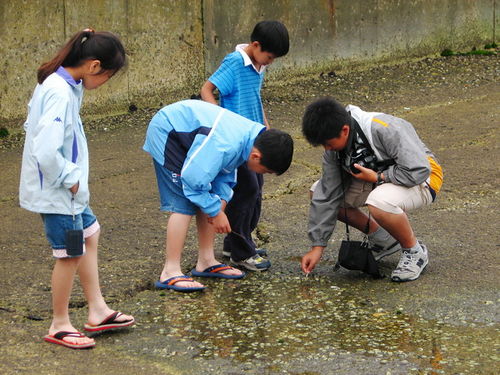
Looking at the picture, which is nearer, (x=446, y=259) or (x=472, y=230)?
(x=446, y=259)

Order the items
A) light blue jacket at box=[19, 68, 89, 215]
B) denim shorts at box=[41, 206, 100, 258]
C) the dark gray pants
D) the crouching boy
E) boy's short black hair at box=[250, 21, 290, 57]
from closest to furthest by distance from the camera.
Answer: light blue jacket at box=[19, 68, 89, 215]
denim shorts at box=[41, 206, 100, 258]
the crouching boy
the dark gray pants
boy's short black hair at box=[250, 21, 290, 57]

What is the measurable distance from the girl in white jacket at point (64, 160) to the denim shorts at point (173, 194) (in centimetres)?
60

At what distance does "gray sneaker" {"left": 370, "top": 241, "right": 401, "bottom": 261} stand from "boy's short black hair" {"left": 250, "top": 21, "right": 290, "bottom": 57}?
1131 millimetres

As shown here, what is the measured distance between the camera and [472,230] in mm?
5078

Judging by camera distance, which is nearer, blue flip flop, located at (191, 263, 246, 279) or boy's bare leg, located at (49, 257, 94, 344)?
boy's bare leg, located at (49, 257, 94, 344)

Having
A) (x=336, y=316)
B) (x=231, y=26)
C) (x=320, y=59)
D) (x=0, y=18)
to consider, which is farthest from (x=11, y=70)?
(x=336, y=316)

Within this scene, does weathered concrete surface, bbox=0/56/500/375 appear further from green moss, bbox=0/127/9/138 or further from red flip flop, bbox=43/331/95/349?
green moss, bbox=0/127/9/138

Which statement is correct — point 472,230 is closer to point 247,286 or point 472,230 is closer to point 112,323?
point 247,286

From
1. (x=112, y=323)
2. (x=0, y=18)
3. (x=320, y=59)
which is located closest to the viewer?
(x=112, y=323)

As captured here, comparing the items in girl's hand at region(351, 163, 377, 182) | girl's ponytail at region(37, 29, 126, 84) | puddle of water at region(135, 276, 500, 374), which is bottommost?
puddle of water at region(135, 276, 500, 374)

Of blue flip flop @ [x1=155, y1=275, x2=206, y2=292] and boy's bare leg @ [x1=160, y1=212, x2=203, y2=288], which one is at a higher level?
boy's bare leg @ [x1=160, y1=212, x2=203, y2=288]

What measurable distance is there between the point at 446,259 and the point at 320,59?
→ 410 centimetres

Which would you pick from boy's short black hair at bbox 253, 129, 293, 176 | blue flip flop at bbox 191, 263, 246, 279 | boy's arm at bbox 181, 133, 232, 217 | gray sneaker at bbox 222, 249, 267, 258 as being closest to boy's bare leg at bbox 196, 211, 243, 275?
blue flip flop at bbox 191, 263, 246, 279

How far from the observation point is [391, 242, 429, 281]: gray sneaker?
14.5 feet
